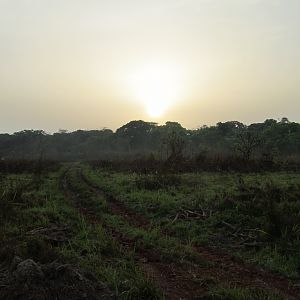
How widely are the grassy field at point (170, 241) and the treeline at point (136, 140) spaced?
36.3m

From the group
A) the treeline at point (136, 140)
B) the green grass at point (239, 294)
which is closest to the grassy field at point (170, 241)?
the green grass at point (239, 294)

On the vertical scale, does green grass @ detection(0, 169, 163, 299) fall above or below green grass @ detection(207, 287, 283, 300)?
above

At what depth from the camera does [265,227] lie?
30.0ft

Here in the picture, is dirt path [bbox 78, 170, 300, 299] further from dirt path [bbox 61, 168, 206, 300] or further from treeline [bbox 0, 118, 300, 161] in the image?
treeline [bbox 0, 118, 300, 161]

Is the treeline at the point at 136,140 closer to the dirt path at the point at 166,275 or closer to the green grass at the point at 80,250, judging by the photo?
the green grass at the point at 80,250

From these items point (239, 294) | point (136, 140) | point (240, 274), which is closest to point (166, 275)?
point (240, 274)

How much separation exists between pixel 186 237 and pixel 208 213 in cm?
200

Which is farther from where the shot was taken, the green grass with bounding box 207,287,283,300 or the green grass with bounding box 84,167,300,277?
the green grass with bounding box 84,167,300,277

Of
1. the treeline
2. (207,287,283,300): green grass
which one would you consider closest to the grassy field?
(207,287,283,300): green grass

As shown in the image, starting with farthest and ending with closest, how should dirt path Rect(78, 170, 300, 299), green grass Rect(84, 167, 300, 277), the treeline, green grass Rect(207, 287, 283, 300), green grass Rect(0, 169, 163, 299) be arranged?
the treeline
green grass Rect(84, 167, 300, 277)
dirt path Rect(78, 170, 300, 299)
green grass Rect(0, 169, 163, 299)
green grass Rect(207, 287, 283, 300)

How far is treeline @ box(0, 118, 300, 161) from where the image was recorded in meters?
54.8

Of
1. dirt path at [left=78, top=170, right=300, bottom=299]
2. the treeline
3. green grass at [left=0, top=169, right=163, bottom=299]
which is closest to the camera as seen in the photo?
green grass at [left=0, top=169, right=163, bottom=299]

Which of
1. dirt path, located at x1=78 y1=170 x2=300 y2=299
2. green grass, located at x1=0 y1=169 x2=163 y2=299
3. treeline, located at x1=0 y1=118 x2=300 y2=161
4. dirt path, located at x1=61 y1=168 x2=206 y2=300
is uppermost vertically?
treeline, located at x1=0 y1=118 x2=300 y2=161

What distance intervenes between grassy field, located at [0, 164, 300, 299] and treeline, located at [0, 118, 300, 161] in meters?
36.3
